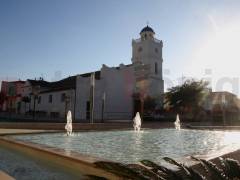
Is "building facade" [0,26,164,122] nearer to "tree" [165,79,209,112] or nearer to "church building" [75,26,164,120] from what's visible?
"church building" [75,26,164,120]

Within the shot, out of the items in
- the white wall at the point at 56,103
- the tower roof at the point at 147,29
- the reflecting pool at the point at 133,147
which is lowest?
the reflecting pool at the point at 133,147

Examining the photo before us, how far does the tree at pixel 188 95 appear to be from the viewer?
40.1 m

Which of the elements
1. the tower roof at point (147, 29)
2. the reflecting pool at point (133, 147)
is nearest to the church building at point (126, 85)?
the tower roof at point (147, 29)

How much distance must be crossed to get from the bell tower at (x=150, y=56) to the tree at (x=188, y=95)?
794 cm

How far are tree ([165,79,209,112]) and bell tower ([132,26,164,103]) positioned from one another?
313 inches

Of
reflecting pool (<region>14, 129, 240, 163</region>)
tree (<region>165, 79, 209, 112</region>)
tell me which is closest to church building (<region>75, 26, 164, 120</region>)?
tree (<region>165, 79, 209, 112</region>)

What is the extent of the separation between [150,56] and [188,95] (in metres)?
13.7

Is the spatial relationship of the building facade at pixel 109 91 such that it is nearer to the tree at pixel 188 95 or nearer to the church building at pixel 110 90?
the church building at pixel 110 90

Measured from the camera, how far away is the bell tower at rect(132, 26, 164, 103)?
5100 centimetres

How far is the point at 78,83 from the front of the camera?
38375 millimetres

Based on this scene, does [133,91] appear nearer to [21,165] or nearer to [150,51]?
[150,51]

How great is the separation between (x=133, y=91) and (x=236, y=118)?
16.1m

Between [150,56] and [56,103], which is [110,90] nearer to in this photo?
[56,103]

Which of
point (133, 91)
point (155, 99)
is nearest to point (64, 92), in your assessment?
point (133, 91)
